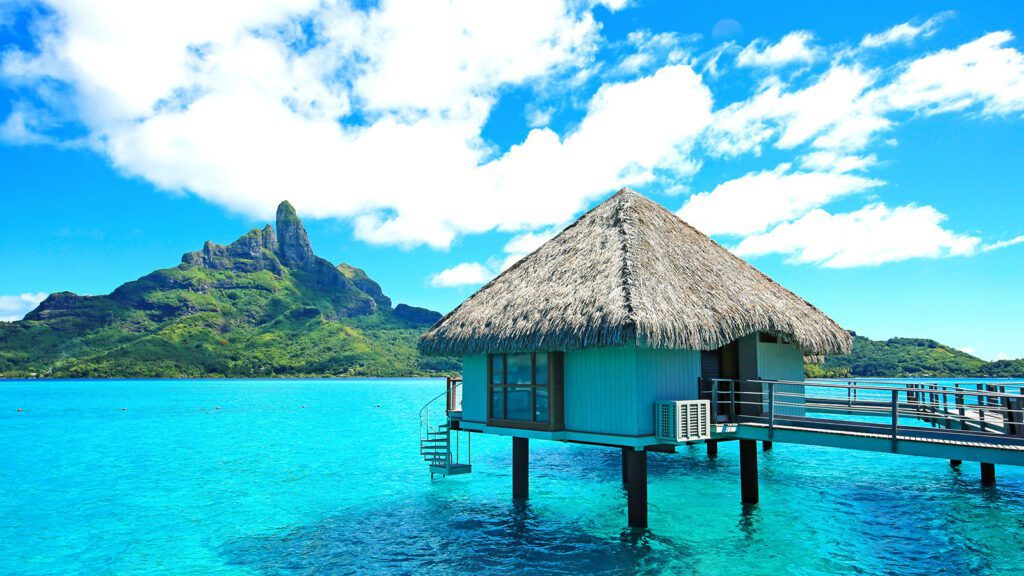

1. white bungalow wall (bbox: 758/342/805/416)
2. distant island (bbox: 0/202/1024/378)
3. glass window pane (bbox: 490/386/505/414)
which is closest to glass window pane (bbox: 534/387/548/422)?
glass window pane (bbox: 490/386/505/414)

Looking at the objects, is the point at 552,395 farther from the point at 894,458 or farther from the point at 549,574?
the point at 894,458

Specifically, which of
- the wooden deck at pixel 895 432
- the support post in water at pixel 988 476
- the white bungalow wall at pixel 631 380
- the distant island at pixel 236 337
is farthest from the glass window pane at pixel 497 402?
the distant island at pixel 236 337

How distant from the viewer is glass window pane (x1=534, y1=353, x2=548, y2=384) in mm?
13664

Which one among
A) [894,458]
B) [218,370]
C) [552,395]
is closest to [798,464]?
[894,458]

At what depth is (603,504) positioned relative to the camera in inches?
672

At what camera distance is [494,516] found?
1614 centimetres

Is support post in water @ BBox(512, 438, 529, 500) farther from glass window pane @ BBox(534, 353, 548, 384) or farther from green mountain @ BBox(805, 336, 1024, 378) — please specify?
green mountain @ BBox(805, 336, 1024, 378)

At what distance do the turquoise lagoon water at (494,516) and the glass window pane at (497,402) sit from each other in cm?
266

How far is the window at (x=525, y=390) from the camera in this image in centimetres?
1344

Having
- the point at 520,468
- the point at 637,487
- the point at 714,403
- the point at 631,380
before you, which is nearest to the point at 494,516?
the point at 520,468

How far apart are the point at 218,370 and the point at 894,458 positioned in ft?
416

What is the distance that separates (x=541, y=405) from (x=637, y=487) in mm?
2559

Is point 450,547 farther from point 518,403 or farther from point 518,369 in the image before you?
point 518,369

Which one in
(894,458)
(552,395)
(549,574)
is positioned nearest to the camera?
(549,574)
